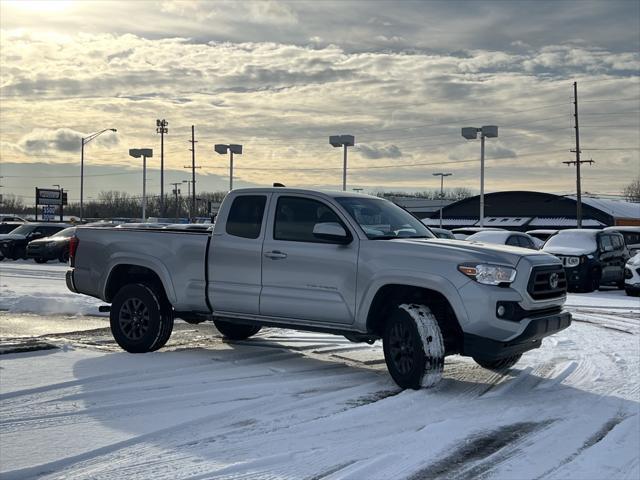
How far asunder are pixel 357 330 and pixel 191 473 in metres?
3.23

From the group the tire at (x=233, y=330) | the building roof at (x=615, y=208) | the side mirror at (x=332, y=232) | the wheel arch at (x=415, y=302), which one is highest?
the building roof at (x=615, y=208)

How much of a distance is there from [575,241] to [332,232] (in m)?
15.3

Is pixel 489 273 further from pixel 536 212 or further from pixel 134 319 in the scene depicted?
pixel 536 212

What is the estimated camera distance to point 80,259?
9.80 metres

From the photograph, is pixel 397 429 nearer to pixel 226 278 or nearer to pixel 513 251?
pixel 513 251

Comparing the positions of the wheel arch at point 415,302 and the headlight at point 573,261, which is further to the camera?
the headlight at point 573,261

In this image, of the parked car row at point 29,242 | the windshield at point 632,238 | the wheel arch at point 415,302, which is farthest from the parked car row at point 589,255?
the parked car row at point 29,242

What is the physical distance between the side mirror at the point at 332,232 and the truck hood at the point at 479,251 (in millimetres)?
501

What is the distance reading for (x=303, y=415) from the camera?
246 inches

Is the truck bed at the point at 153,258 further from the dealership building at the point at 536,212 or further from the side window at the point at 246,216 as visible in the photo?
the dealership building at the point at 536,212

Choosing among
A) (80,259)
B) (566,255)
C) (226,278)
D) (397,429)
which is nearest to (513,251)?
(397,429)

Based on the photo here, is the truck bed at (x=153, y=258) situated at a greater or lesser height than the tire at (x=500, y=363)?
greater

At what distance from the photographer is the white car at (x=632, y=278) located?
1958 centimetres

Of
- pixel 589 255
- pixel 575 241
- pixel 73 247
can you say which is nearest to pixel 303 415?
pixel 73 247
